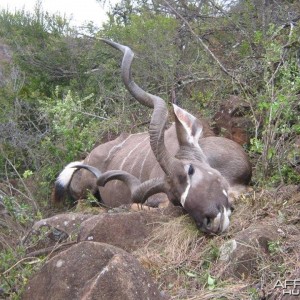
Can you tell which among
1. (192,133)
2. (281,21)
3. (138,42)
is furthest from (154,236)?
(138,42)

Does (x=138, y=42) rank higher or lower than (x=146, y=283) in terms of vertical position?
higher

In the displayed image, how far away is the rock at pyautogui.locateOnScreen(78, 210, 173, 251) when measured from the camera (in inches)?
141

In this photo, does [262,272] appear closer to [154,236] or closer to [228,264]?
[228,264]

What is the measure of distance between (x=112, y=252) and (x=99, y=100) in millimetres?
4403

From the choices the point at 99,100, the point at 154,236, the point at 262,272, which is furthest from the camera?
the point at 99,100

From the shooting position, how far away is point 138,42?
7.64m

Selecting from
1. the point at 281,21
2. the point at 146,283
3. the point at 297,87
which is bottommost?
the point at 146,283

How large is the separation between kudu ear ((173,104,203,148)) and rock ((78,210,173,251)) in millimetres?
1200

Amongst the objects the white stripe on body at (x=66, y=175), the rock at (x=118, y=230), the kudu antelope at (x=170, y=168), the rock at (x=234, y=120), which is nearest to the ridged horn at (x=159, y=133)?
the kudu antelope at (x=170, y=168)

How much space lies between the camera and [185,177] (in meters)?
4.38

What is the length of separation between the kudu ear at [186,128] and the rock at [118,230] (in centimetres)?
120

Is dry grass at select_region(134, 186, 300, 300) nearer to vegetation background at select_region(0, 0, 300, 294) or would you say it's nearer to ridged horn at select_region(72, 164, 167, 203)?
vegetation background at select_region(0, 0, 300, 294)

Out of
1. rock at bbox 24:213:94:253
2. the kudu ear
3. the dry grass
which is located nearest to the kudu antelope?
the kudu ear

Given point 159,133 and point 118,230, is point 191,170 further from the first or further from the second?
point 118,230
